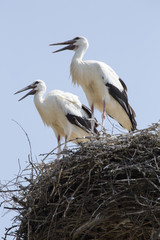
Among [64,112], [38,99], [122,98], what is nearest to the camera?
[122,98]

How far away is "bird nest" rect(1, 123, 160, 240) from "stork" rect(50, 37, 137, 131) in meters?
2.46

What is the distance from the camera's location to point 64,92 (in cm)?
866

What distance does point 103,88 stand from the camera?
7527 mm

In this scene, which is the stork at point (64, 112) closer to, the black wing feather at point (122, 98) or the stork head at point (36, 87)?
the stork head at point (36, 87)

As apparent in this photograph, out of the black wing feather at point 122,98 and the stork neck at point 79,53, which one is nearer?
the black wing feather at point 122,98

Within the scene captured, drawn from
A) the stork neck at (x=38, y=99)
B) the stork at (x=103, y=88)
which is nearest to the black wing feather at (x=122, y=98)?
the stork at (x=103, y=88)

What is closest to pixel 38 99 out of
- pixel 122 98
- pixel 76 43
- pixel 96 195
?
pixel 76 43

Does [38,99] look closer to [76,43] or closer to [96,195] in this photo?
[76,43]

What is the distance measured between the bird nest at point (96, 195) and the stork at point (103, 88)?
96.7 inches

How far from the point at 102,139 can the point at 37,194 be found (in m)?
0.86

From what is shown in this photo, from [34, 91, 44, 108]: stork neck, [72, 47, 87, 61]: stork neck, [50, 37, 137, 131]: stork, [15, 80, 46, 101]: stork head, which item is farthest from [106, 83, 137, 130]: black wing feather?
[15, 80, 46, 101]: stork head

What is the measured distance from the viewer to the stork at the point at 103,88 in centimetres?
754

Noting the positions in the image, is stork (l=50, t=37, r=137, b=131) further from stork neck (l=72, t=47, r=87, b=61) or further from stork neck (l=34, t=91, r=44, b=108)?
stork neck (l=34, t=91, r=44, b=108)

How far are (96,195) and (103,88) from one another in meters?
2.99
